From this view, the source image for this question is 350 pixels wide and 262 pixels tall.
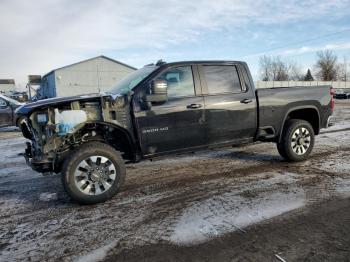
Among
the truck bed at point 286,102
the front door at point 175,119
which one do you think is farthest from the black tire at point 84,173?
the truck bed at point 286,102

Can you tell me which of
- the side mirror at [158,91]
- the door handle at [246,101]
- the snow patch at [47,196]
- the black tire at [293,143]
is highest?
the side mirror at [158,91]

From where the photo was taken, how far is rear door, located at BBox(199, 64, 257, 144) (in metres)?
5.42

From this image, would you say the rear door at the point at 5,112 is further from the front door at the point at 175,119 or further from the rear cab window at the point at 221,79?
the rear cab window at the point at 221,79

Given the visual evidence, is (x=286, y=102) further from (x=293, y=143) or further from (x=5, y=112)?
(x=5, y=112)

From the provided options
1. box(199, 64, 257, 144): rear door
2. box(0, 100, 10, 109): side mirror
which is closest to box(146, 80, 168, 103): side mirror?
box(199, 64, 257, 144): rear door

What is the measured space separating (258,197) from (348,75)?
103 metres

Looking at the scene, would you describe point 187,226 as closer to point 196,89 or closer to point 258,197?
point 258,197

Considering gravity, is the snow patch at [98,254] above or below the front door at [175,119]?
below

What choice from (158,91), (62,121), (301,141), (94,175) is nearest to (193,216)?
(94,175)

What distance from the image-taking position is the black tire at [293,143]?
6223 millimetres

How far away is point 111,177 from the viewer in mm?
4617

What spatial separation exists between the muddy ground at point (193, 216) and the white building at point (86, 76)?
3535cm

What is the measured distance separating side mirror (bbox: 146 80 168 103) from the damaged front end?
1.39ft

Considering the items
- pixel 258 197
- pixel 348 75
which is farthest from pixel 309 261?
pixel 348 75
